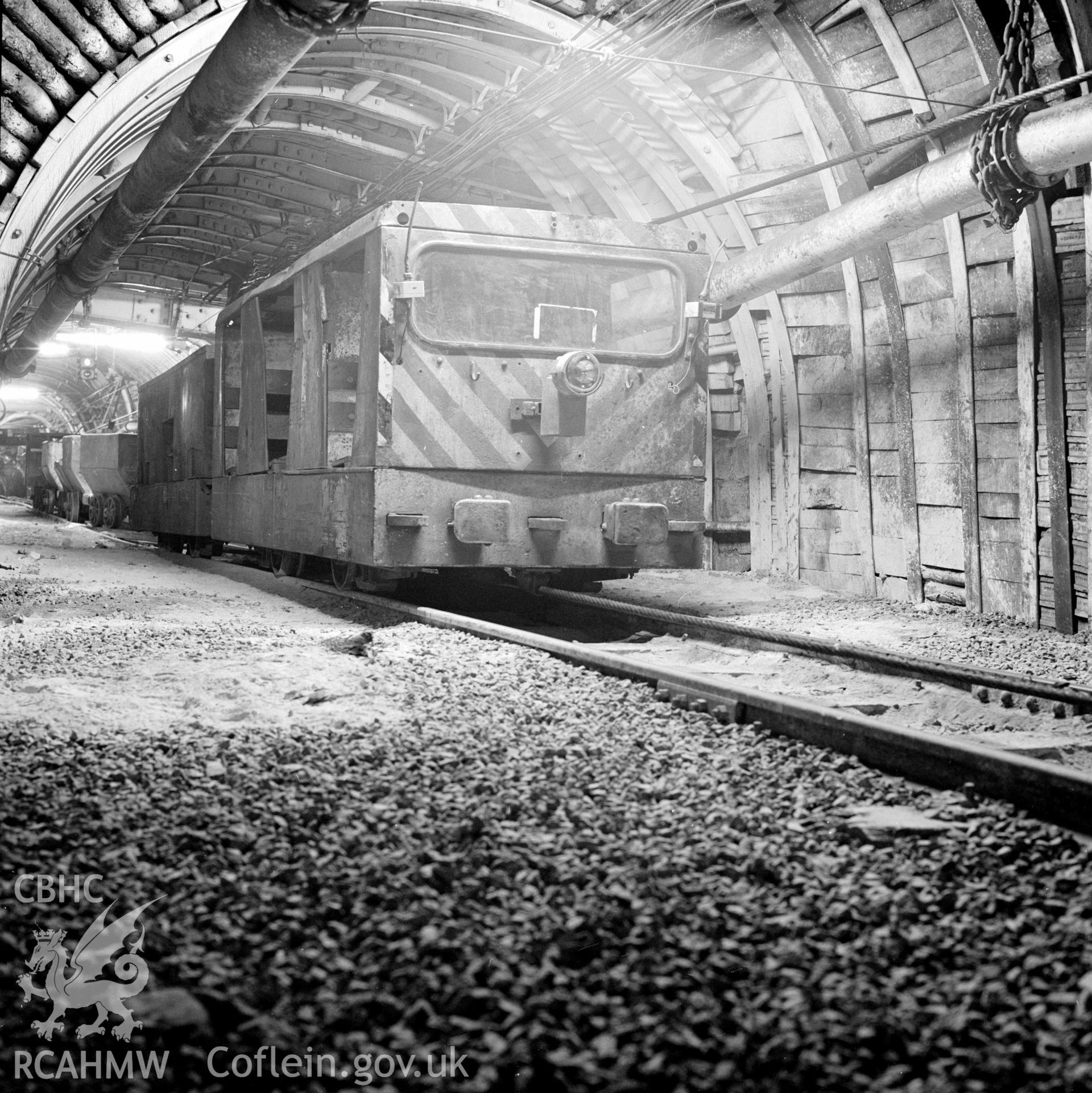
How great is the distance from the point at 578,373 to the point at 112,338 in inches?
656

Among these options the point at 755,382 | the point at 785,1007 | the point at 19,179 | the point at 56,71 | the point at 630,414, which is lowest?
the point at 785,1007

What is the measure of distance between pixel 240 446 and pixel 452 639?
492 cm

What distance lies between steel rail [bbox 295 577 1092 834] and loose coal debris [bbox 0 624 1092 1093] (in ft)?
0.28

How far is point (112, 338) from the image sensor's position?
1986 centimetres

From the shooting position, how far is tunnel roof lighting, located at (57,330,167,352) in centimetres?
1925

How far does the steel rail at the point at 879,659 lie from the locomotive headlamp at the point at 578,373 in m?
1.39

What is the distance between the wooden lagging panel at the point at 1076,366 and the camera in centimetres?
655

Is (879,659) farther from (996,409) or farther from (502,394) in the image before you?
(996,409)

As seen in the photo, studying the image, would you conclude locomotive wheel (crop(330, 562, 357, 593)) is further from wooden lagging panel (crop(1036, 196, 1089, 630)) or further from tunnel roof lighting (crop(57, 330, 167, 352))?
tunnel roof lighting (crop(57, 330, 167, 352))

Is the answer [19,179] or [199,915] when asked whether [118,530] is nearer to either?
[19,179]

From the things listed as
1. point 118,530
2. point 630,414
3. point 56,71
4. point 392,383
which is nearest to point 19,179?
point 56,71

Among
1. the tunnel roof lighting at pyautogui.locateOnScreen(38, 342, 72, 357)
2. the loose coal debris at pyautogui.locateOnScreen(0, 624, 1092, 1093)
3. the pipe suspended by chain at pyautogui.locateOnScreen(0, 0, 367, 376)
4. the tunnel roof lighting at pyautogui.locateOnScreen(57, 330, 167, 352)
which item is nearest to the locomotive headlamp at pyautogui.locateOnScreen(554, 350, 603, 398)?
the pipe suspended by chain at pyautogui.locateOnScreen(0, 0, 367, 376)

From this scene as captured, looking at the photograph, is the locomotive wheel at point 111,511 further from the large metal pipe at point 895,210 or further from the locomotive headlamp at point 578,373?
the locomotive headlamp at point 578,373

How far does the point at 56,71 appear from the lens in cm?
629
